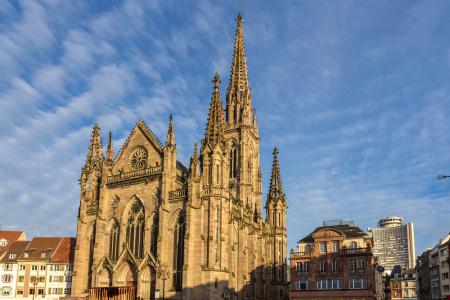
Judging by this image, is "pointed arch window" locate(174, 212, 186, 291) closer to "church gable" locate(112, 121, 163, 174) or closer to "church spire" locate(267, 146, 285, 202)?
"church gable" locate(112, 121, 163, 174)

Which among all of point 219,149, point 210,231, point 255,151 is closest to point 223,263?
point 210,231

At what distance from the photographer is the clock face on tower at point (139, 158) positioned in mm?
66562

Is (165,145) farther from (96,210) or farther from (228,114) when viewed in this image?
(228,114)

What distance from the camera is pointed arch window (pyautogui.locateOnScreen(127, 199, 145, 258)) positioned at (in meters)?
63.2

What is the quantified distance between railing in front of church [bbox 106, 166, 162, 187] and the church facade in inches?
5.2

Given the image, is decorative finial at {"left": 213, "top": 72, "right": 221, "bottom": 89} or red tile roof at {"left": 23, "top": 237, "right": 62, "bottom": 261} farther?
red tile roof at {"left": 23, "top": 237, "right": 62, "bottom": 261}

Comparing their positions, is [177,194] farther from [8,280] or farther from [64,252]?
[8,280]

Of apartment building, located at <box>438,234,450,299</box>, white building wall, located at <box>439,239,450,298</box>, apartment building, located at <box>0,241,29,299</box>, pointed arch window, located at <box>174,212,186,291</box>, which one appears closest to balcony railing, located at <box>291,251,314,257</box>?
apartment building, located at <box>438,234,450,299</box>

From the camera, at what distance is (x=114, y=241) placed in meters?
66.1

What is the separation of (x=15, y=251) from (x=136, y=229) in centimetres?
3663

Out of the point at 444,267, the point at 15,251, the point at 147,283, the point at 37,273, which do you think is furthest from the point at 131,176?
the point at 444,267

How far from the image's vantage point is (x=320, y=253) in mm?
85312

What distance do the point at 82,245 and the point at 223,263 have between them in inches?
833

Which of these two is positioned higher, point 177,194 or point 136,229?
point 177,194
